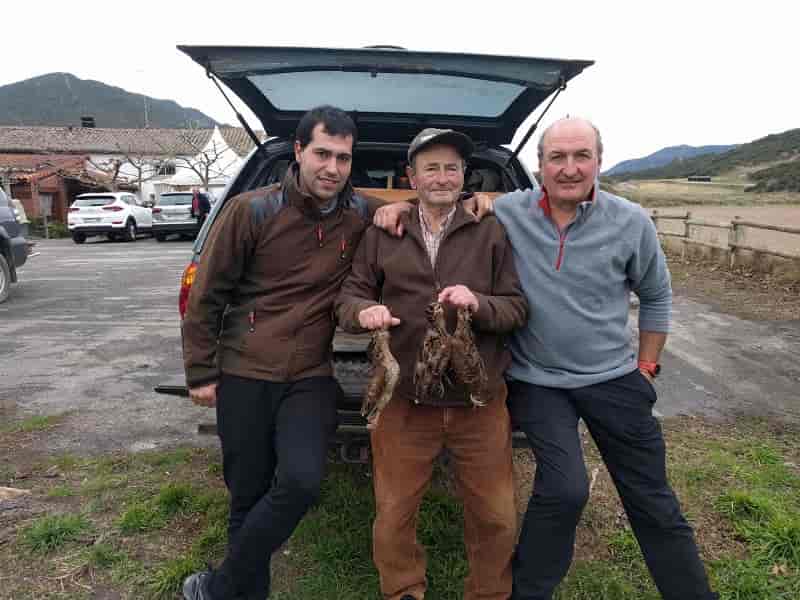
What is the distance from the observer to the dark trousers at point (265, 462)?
223cm

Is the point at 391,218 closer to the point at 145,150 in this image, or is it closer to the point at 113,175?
the point at 113,175

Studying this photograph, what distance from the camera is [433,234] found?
2334 mm

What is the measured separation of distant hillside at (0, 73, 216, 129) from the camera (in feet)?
426

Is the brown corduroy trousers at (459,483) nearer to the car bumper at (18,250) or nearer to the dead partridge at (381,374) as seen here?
the dead partridge at (381,374)

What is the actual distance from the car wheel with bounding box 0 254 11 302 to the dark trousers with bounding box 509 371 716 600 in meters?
9.14

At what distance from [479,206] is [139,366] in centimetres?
449

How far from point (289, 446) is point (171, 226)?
62.1 ft

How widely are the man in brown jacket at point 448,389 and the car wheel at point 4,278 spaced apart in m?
8.68

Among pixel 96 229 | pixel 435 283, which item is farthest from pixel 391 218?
pixel 96 229

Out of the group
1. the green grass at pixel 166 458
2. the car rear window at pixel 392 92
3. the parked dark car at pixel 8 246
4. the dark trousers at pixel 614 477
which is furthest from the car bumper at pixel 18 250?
the dark trousers at pixel 614 477

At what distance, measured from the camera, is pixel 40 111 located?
437ft

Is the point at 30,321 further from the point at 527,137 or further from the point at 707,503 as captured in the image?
the point at 707,503

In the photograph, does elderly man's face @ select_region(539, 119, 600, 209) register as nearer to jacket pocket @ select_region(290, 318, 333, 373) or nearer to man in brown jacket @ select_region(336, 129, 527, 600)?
man in brown jacket @ select_region(336, 129, 527, 600)

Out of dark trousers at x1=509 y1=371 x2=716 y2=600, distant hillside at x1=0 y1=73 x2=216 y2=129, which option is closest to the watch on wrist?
dark trousers at x1=509 y1=371 x2=716 y2=600
